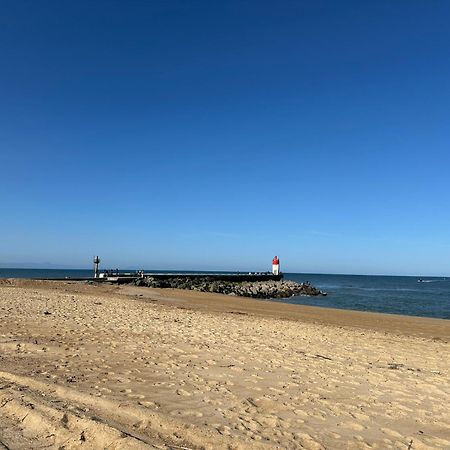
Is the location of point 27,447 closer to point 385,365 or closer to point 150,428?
point 150,428


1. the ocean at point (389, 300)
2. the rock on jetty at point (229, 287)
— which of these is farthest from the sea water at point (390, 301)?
the rock on jetty at point (229, 287)

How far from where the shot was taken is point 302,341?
13156 millimetres

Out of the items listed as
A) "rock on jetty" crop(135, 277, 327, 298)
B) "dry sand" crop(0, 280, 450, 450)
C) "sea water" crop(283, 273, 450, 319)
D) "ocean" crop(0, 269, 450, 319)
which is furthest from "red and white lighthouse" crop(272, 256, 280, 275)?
"dry sand" crop(0, 280, 450, 450)

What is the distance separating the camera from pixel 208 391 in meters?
6.98

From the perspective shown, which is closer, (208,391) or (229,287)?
(208,391)

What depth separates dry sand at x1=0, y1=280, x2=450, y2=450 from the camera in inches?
202

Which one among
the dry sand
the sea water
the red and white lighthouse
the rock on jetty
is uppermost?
the red and white lighthouse

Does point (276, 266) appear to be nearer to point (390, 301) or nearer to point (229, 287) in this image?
point (229, 287)

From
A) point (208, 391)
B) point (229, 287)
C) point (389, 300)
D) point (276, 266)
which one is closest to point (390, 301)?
point (389, 300)

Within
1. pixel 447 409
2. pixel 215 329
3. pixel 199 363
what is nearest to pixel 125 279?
pixel 215 329

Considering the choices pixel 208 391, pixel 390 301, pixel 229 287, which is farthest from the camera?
pixel 229 287

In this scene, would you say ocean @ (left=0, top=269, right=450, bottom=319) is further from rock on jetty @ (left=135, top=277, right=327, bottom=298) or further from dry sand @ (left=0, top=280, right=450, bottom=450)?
dry sand @ (left=0, top=280, right=450, bottom=450)

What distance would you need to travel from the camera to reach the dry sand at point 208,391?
16.9 feet

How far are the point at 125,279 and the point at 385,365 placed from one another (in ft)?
134
